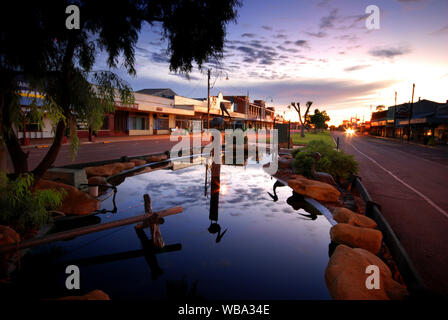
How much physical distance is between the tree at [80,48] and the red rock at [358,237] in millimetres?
5746

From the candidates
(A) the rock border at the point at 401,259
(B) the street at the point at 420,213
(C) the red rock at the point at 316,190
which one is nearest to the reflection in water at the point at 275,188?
(C) the red rock at the point at 316,190

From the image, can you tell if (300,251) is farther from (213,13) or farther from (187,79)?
(213,13)

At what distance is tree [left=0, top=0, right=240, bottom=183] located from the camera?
200 inches

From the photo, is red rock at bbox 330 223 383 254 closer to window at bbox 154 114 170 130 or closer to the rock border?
the rock border

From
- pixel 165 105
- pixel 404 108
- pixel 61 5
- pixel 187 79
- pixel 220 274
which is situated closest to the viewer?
pixel 220 274

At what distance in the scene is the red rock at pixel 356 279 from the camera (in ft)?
11.6

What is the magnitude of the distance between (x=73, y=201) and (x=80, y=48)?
409 centimetres

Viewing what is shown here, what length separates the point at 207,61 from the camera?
25.5 ft

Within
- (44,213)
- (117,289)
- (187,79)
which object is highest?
(187,79)

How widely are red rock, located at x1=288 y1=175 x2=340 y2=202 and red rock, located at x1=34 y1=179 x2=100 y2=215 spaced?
6.91 meters
